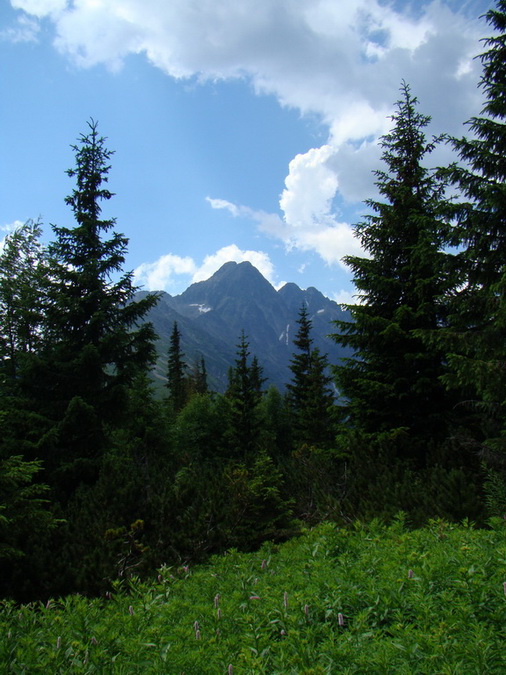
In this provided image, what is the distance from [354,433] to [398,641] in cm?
→ 867

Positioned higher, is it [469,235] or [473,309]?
[469,235]

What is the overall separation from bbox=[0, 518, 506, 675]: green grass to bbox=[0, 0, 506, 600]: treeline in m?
2.59

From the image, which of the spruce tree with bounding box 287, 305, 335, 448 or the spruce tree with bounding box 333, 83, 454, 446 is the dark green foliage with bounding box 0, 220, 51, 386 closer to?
the spruce tree with bounding box 333, 83, 454, 446

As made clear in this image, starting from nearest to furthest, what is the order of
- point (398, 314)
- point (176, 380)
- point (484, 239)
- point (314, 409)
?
point (484, 239) < point (398, 314) < point (314, 409) < point (176, 380)

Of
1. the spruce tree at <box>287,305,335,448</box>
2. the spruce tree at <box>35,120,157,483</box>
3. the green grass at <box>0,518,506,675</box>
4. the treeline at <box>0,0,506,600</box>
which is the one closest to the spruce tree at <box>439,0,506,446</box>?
the treeline at <box>0,0,506,600</box>

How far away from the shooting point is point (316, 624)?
2914mm

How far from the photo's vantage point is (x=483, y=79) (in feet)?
27.2

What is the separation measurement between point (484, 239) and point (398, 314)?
2929 mm

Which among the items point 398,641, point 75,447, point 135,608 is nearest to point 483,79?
point 398,641

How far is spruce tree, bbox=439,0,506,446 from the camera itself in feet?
24.8

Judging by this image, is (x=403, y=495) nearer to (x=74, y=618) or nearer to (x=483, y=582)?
(x=483, y=582)

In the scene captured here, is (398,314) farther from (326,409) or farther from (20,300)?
(20,300)

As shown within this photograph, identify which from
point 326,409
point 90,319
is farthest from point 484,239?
point 90,319

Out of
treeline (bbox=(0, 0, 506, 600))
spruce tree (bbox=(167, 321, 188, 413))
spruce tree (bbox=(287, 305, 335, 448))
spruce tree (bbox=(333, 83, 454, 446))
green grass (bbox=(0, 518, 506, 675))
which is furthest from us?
spruce tree (bbox=(167, 321, 188, 413))
